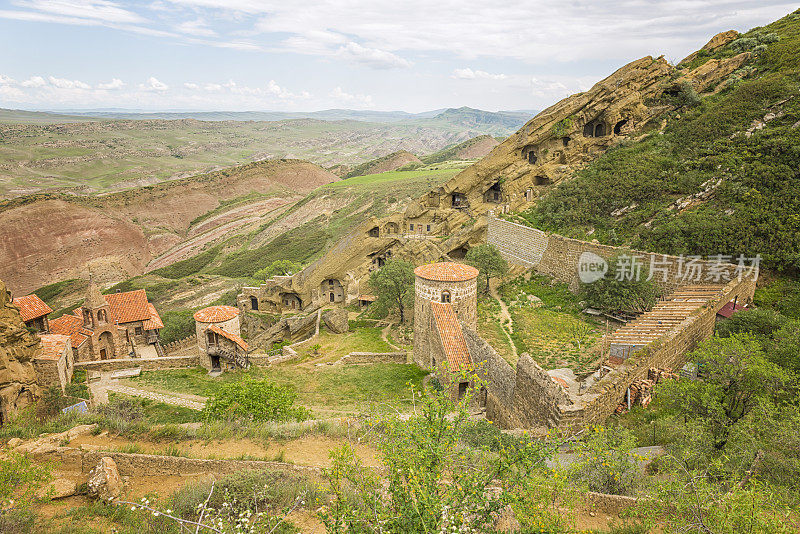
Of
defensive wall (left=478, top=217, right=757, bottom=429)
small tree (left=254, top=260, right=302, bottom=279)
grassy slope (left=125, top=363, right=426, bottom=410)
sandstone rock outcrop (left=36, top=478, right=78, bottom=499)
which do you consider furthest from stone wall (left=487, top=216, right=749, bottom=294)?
sandstone rock outcrop (left=36, top=478, right=78, bottom=499)

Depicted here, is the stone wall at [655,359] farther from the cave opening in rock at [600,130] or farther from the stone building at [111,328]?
the stone building at [111,328]

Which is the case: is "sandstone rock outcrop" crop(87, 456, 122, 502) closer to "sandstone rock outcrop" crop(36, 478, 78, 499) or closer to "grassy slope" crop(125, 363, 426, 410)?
"sandstone rock outcrop" crop(36, 478, 78, 499)

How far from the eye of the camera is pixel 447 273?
75.2 feet

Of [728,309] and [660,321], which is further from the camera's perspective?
[728,309]

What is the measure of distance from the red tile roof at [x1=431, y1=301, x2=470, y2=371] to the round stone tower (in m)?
0.53

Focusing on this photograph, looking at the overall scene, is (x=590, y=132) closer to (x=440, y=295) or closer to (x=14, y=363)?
(x=440, y=295)

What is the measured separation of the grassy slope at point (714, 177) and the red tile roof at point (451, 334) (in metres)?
12.2

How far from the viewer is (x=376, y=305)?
34.9 meters

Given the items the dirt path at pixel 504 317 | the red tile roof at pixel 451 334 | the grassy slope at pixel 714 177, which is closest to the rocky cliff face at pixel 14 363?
the red tile roof at pixel 451 334

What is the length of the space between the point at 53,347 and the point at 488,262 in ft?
80.7

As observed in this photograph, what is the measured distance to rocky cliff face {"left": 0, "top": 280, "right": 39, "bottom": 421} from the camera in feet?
51.2

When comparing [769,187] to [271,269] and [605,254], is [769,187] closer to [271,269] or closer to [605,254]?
[605,254]

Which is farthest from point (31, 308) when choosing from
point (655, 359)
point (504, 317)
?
point (655, 359)

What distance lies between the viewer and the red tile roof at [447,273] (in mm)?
22578
